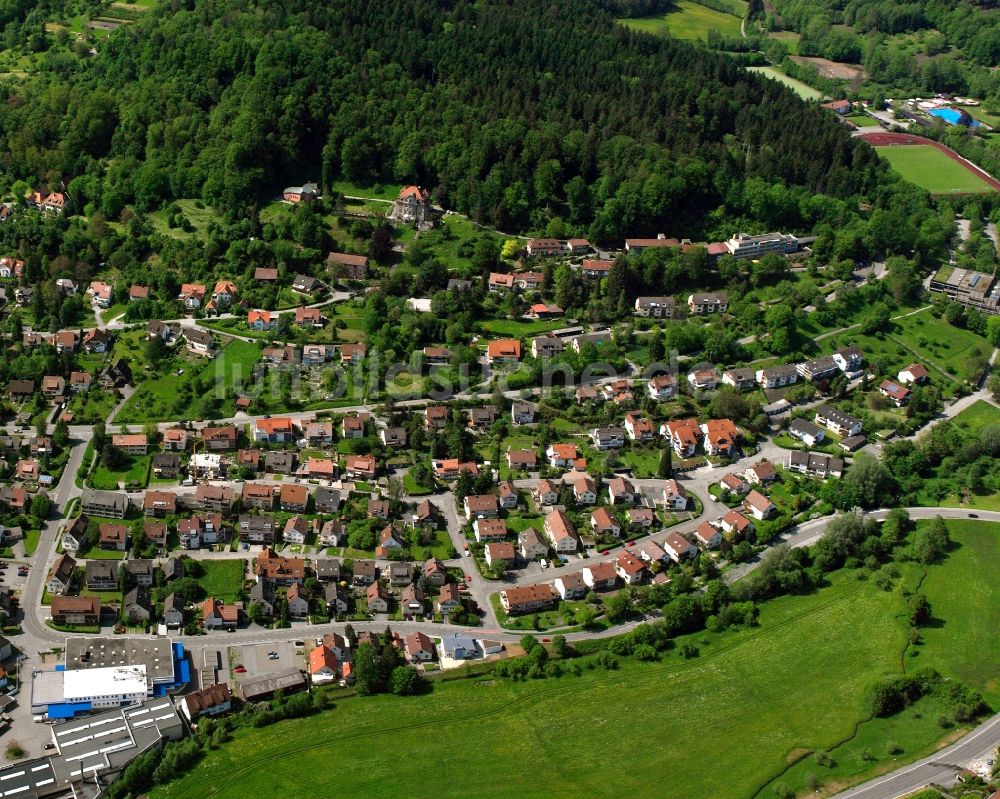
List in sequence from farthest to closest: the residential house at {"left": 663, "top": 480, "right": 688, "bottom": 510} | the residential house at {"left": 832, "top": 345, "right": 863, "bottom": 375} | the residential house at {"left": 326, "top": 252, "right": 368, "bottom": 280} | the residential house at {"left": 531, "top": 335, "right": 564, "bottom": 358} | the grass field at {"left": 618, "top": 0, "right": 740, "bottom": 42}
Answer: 1. the grass field at {"left": 618, "top": 0, "right": 740, "bottom": 42}
2. the residential house at {"left": 326, "top": 252, "right": 368, "bottom": 280}
3. the residential house at {"left": 832, "top": 345, "right": 863, "bottom": 375}
4. the residential house at {"left": 531, "top": 335, "right": 564, "bottom": 358}
5. the residential house at {"left": 663, "top": 480, "right": 688, "bottom": 510}

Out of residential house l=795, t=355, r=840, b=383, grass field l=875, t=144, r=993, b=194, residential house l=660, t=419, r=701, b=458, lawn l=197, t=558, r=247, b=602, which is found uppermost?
grass field l=875, t=144, r=993, b=194

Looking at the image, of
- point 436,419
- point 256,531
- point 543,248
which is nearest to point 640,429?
point 436,419

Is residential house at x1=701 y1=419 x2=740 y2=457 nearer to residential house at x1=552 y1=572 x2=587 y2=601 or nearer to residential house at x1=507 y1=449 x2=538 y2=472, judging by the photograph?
residential house at x1=507 y1=449 x2=538 y2=472

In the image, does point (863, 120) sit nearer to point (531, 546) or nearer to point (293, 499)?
point (531, 546)

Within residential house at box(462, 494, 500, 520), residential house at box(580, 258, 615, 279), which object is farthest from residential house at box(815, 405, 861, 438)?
residential house at box(462, 494, 500, 520)

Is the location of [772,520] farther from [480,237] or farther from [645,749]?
[480,237]

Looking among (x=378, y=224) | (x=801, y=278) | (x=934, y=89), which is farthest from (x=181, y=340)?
(x=934, y=89)

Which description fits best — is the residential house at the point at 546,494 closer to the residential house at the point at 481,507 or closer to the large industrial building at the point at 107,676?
the residential house at the point at 481,507
